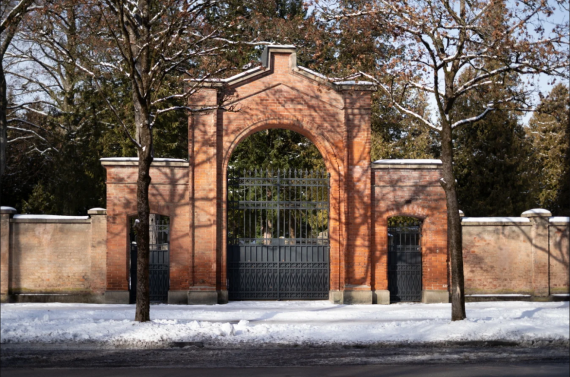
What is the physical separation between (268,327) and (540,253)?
10175mm

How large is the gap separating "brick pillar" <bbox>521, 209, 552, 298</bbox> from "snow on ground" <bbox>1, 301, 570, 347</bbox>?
13.1ft

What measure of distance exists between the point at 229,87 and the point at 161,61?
454 cm

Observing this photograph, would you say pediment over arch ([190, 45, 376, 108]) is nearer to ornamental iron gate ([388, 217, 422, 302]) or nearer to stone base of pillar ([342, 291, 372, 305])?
ornamental iron gate ([388, 217, 422, 302])

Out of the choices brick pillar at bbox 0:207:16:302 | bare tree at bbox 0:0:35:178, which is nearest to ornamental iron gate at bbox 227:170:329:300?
brick pillar at bbox 0:207:16:302

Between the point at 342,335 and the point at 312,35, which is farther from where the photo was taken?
the point at 312,35

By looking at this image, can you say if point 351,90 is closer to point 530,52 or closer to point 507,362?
point 530,52

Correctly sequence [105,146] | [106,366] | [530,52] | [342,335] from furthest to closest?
[105,146] → [530,52] → [342,335] → [106,366]

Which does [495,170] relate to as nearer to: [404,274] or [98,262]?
[404,274]

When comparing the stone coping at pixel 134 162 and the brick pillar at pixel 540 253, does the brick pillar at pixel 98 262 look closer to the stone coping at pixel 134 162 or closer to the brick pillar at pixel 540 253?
the stone coping at pixel 134 162

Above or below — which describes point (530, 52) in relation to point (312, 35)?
below

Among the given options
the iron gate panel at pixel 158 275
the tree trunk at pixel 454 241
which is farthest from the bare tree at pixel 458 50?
the iron gate panel at pixel 158 275

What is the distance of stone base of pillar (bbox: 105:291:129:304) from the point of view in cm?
1869

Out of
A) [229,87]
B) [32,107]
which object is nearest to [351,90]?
[229,87]

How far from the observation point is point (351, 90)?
1931 centimetres
